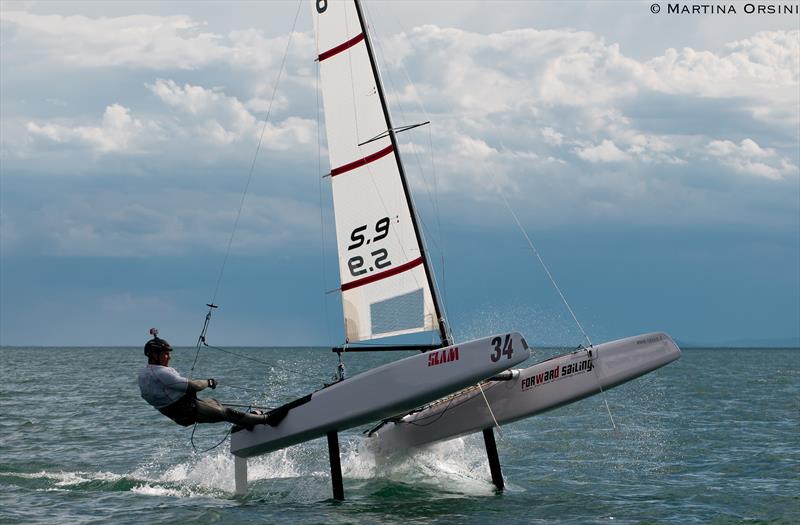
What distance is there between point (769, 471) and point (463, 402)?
4.20 metres

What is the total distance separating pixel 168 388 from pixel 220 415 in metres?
0.69

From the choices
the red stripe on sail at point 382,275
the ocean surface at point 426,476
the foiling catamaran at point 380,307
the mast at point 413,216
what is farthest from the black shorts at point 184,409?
the mast at point 413,216

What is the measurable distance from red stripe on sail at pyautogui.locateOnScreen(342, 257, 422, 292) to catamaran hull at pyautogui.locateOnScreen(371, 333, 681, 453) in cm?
146

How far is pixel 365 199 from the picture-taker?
10195mm

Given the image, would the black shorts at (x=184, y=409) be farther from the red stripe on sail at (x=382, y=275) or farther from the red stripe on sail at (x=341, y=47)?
the red stripe on sail at (x=341, y=47)

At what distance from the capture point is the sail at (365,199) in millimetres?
10047

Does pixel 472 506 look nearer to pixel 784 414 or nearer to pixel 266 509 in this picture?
pixel 266 509

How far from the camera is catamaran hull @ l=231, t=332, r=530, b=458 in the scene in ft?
28.1

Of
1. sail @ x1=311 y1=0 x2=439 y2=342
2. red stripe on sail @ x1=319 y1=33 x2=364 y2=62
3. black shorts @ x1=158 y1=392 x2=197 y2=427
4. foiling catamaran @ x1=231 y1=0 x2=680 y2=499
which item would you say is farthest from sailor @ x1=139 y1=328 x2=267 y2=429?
red stripe on sail @ x1=319 y1=33 x2=364 y2=62

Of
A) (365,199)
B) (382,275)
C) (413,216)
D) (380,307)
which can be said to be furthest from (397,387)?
(365,199)

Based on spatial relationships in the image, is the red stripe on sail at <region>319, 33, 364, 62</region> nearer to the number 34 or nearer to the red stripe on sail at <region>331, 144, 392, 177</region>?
the red stripe on sail at <region>331, 144, 392, 177</region>

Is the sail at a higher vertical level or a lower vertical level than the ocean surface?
higher

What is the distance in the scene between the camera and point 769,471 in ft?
37.9

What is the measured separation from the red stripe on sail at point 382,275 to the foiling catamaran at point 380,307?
0.01 meters
